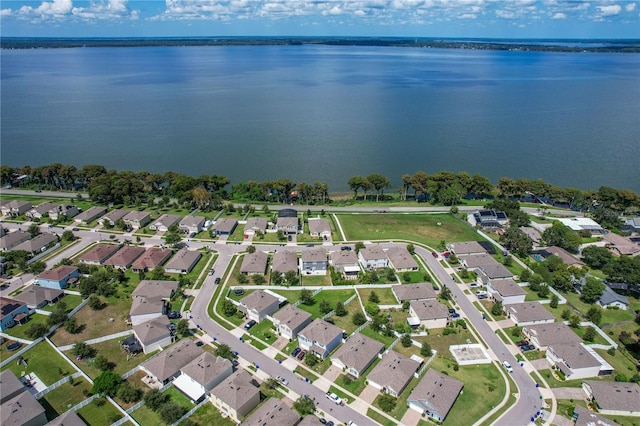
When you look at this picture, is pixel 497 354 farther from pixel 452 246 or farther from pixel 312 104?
pixel 312 104

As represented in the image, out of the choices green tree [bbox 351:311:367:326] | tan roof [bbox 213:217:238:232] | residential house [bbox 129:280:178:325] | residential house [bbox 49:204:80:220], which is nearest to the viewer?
green tree [bbox 351:311:367:326]

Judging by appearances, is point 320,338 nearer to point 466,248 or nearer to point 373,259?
point 373,259

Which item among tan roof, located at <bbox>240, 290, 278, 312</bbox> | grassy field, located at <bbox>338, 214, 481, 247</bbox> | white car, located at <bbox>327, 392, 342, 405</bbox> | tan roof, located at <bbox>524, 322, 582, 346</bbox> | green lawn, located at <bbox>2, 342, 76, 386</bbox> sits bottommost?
white car, located at <bbox>327, 392, 342, 405</bbox>

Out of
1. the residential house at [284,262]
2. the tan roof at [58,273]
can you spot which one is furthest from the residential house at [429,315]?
the tan roof at [58,273]

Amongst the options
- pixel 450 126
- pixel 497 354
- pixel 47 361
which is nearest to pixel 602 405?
pixel 497 354

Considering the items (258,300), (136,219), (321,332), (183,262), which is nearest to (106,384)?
(258,300)

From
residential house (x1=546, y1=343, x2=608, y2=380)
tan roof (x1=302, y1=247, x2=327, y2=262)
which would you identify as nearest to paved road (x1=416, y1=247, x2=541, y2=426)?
residential house (x1=546, y1=343, x2=608, y2=380)

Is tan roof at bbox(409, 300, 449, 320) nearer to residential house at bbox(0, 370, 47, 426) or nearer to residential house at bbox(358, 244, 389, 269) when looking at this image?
residential house at bbox(358, 244, 389, 269)
